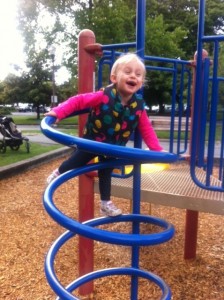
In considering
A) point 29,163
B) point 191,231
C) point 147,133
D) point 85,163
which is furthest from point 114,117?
point 29,163

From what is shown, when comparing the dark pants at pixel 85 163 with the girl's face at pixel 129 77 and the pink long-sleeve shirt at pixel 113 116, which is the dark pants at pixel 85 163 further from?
the girl's face at pixel 129 77

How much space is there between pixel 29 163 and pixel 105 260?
4451 millimetres

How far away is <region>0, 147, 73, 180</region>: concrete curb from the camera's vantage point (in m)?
6.47

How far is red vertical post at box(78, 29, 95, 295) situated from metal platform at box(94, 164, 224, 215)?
0.10 meters

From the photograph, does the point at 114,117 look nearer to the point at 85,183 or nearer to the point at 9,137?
the point at 85,183

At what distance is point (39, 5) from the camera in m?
18.0

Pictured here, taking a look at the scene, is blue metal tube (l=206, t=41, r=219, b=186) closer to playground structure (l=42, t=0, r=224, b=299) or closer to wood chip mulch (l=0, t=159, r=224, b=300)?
playground structure (l=42, t=0, r=224, b=299)

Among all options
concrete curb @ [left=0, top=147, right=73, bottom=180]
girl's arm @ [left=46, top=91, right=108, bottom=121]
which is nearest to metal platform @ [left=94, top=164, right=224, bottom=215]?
girl's arm @ [left=46, top=91, right=108, bottom=121]

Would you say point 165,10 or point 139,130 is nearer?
point 139,130

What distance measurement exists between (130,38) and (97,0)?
2.16 meters

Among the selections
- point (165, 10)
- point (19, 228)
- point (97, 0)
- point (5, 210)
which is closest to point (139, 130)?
point (19, 228)

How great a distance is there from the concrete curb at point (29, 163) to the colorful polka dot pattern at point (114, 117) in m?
4.87

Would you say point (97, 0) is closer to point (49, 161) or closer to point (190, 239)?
point (49, 161)

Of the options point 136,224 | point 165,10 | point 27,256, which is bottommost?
point 27,256
